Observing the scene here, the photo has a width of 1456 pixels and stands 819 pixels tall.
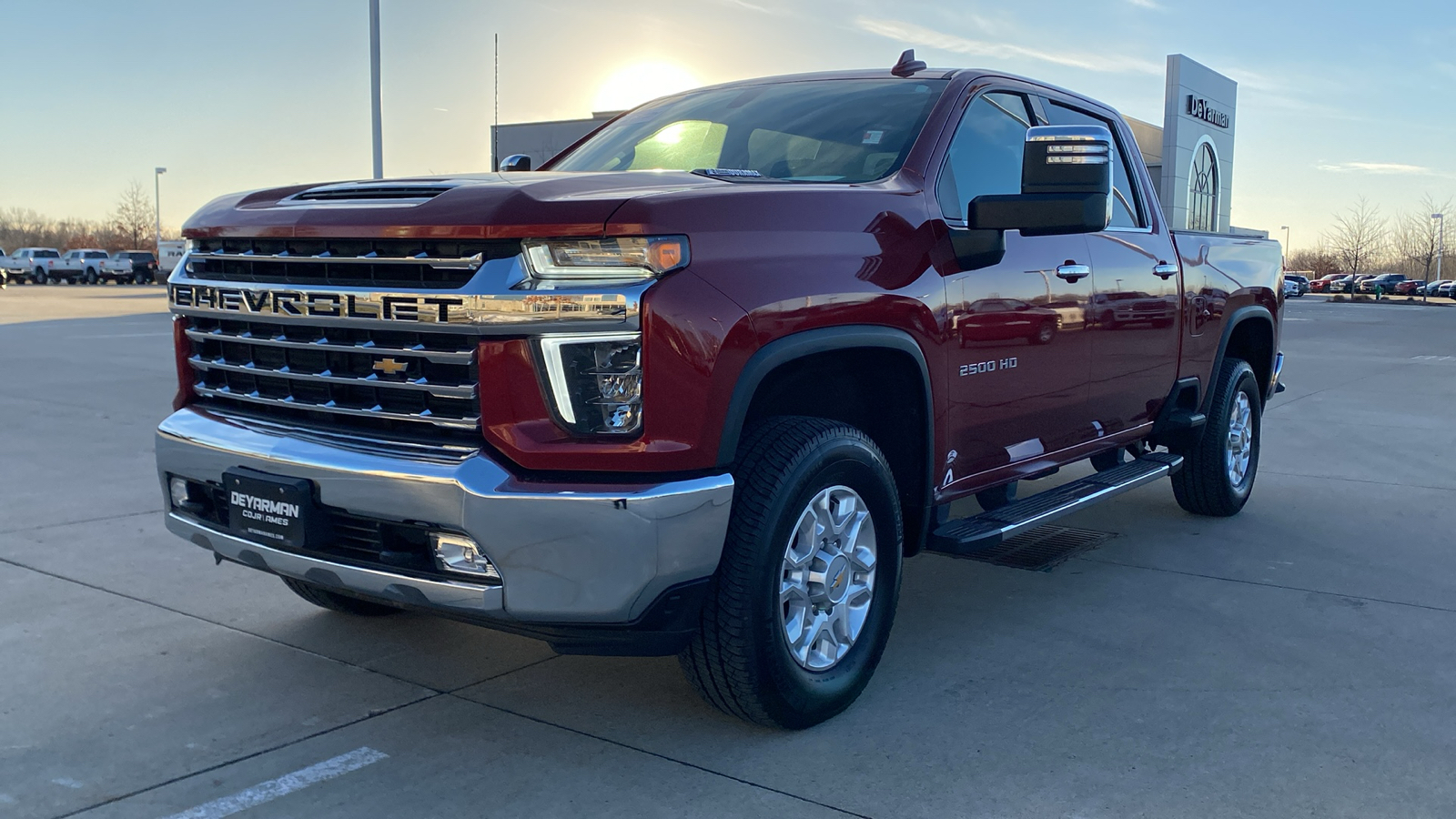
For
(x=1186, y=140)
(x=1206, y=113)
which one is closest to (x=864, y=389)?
(x=1186, y=140)

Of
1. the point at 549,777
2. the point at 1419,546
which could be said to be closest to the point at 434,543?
the point at 549,777

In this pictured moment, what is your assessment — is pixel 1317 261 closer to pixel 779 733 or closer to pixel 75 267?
pixel 75 267

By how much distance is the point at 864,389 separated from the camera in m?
3.94

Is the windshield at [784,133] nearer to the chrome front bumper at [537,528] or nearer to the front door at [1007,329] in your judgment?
the front door at [1007,329]

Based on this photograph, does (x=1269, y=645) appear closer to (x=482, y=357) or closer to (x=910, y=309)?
(x=910, y=309)

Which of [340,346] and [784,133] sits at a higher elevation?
[784,133]

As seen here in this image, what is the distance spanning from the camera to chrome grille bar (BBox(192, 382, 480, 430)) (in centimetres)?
306

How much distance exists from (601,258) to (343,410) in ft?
2.79

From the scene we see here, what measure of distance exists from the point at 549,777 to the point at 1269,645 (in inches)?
104

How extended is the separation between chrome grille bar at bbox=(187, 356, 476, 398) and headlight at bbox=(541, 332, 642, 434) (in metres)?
0.23

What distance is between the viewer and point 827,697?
352cm

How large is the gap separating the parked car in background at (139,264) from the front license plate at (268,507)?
6073cm

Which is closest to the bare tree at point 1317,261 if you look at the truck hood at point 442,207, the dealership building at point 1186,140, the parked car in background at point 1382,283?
the parked car in background at point 1382,283

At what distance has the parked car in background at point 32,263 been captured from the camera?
56.6m
